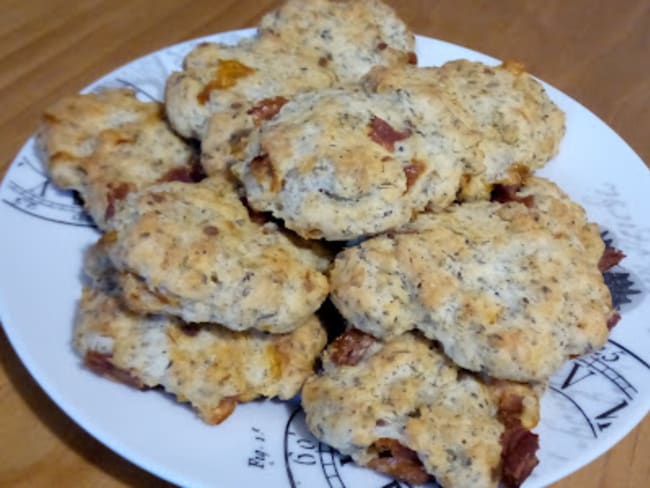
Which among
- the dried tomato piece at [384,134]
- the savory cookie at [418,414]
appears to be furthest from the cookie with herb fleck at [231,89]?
the savory cookie at [418,414]

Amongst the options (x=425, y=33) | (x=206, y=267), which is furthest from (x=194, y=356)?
(x=425, y=33)

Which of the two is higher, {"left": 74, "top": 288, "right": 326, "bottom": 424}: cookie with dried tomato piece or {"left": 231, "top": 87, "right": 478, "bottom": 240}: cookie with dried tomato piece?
{"left": 231, "top": 87, "right": 478, "bottom": 240}: cookie with dried tomato piece

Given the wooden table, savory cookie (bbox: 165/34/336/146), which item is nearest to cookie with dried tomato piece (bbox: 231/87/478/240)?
savory cookie (bbox: 165/34/336/146)

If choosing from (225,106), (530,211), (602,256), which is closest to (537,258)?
(530,211)

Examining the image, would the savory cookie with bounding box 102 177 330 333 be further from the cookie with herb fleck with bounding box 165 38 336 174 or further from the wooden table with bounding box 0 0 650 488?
the wooden table with bounding box 0 0 650 488

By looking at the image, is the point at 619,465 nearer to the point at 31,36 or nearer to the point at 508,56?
the point at 508,56

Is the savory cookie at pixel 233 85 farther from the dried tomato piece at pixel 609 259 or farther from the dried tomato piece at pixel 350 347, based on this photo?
the dried tomato piece at pixel 609 259

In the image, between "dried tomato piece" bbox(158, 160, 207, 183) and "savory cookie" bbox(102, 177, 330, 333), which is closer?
"savory cookie" bbox(102, 177, 330, 333)
